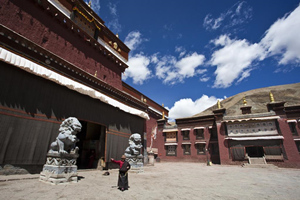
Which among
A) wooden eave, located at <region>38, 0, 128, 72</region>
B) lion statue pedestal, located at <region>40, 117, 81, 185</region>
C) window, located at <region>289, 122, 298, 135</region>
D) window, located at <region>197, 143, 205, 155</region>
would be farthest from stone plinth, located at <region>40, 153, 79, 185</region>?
window, located at <region>289, 122, 298, 135</region>

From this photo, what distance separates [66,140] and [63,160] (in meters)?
0.77

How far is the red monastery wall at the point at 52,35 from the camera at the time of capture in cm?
960

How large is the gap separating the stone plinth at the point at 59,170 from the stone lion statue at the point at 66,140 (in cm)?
26

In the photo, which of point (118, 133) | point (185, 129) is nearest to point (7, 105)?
point (118, 133)

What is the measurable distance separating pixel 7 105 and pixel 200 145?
21.8 m

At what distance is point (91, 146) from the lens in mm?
14844

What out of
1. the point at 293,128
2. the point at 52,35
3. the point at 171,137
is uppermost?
the point at 52,35

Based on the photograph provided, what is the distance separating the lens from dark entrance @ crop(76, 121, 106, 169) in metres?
13.0

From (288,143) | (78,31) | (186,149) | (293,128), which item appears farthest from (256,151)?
(78,31)

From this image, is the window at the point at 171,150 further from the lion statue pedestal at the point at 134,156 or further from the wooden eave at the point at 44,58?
the lion statue pedestal at the point at 134,156

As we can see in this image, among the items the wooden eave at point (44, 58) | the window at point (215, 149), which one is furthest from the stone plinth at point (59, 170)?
the window at point (215, 149)

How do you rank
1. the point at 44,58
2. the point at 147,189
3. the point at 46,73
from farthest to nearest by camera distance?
the point at 44,58, the point at 46,73, the point at 147,189

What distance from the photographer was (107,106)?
13.6 m

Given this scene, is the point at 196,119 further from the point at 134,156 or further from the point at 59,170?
the point at 59,170
